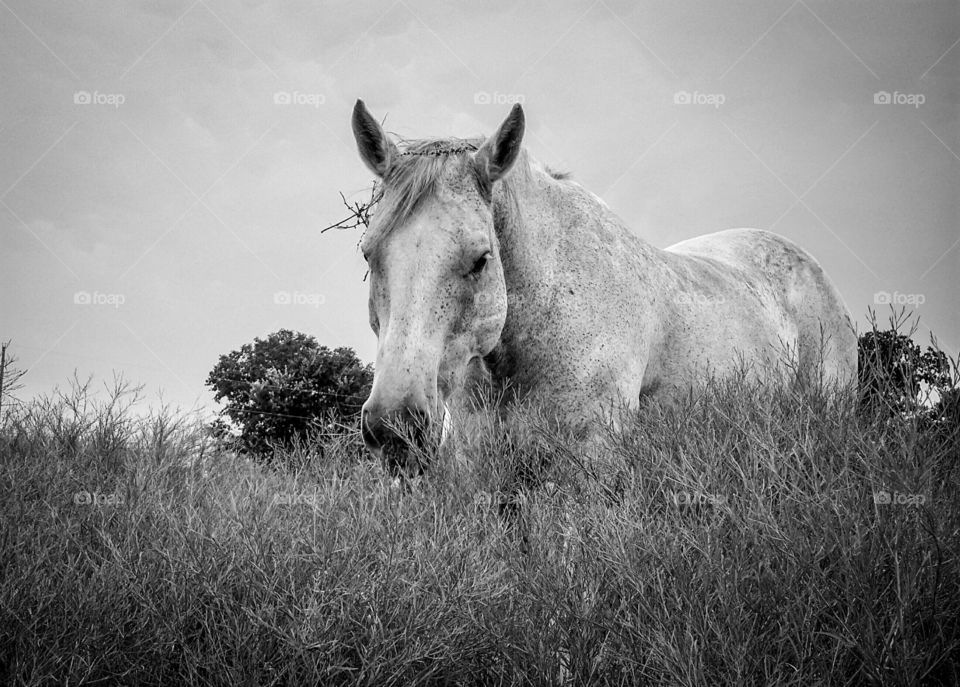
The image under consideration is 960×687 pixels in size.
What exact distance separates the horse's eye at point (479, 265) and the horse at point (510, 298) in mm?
12

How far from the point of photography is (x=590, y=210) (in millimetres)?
5023

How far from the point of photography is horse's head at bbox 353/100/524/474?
11.7ft

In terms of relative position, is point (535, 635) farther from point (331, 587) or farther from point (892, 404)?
point (892, 404)

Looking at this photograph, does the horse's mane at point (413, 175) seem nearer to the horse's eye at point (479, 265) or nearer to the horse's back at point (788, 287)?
the horse's eye at point (479, 265)

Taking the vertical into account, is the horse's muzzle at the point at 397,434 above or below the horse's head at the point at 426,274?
below

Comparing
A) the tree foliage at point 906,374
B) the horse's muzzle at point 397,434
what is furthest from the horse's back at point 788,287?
the horse's muzzle at point 397,434

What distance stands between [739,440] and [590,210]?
1.97 metres

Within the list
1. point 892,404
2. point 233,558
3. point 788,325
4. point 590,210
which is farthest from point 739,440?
point 788,325

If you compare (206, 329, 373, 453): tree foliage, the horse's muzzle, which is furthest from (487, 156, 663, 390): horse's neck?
(206, 329, 373, 453): tree foliage

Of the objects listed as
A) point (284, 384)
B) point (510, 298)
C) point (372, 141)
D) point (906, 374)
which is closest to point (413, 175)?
point (372, 141)

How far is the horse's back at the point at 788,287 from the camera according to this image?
6590 millimetres

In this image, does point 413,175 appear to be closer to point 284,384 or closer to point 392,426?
point 392,426

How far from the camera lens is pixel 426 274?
3748 millimetres

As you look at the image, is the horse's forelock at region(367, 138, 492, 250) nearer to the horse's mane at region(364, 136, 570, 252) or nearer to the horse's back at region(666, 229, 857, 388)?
the horse's mane at region(364, 136, 570, 252)
